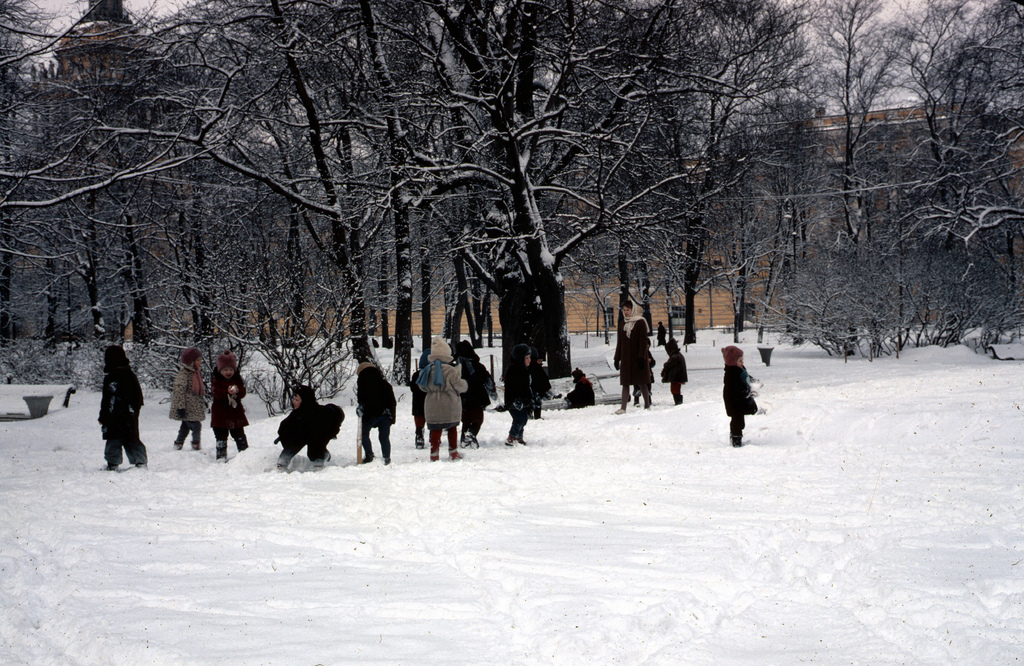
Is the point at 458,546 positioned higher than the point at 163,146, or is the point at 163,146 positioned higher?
the point at 163,146

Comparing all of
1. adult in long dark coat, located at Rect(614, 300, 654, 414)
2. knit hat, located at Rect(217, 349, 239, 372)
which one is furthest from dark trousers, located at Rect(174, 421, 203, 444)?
adult in long dark coat, located at Rect(614, 300, 654, 414)

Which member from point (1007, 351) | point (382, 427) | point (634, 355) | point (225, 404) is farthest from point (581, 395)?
point (1007, 351)

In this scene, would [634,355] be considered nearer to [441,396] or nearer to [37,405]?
[441,396]

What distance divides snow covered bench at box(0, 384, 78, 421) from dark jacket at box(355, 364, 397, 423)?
35.8ft

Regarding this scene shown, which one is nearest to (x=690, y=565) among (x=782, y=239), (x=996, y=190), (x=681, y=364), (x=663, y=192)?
(x=681, y=364)

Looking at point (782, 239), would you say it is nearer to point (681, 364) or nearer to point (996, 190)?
point (996, 190)

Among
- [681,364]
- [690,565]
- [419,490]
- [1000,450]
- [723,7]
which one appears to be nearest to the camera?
[690,565]

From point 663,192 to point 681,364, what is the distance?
5.33 m

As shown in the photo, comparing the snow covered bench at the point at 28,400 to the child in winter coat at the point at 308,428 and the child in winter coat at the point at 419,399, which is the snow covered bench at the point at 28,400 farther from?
the child in winter coat at the point at 308,428

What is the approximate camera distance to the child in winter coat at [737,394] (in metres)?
10.8

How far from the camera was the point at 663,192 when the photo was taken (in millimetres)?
19484

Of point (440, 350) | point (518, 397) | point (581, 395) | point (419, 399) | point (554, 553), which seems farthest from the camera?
point (581, 395)

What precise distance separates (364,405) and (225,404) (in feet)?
7.59

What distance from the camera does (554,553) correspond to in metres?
6.27
